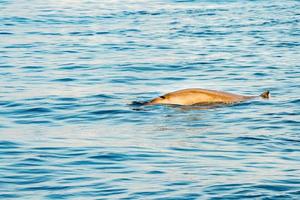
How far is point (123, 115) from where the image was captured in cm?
1773

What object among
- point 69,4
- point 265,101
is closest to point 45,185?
point 265,101

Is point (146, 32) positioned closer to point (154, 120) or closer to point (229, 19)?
point (229, 19)

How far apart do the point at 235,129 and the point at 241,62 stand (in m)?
9.31

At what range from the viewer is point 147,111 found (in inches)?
710

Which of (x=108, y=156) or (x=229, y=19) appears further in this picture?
(x=229, y=19)

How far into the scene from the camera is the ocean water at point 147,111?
41.2 feet

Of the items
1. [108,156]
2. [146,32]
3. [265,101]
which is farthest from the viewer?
[146,32]

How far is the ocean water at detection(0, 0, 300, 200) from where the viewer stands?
494 inches

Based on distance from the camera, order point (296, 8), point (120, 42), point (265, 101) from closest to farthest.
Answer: point (265, 101)
point (120, 42)
point (296, 8)

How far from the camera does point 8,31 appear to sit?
33.8 metres

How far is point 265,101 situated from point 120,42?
11.5 meters

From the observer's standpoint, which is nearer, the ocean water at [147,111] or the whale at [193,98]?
the ocean water at [147,111]

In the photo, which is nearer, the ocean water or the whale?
the ocean water

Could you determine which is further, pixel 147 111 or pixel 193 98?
pixel 193 98
